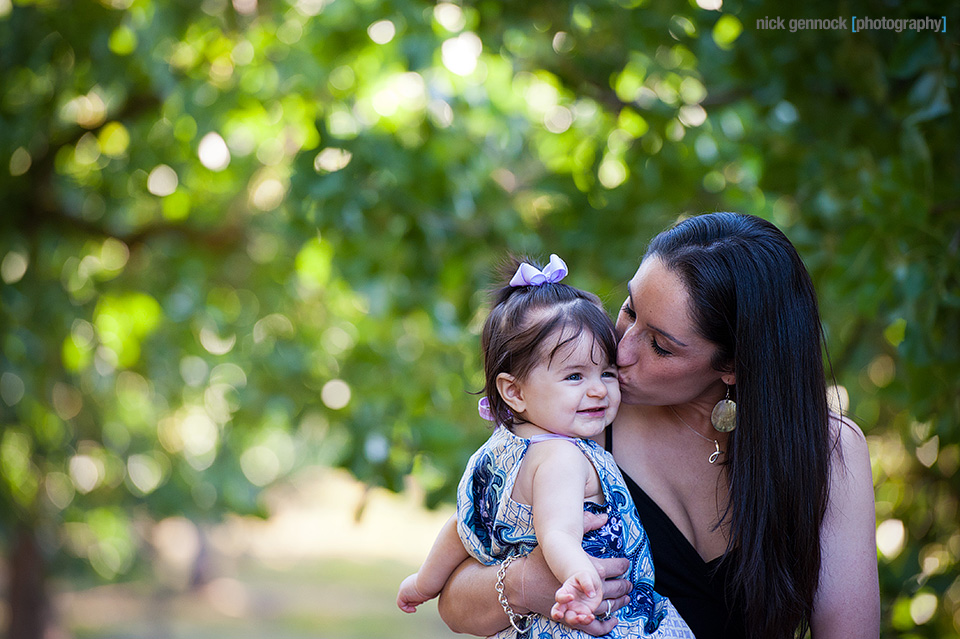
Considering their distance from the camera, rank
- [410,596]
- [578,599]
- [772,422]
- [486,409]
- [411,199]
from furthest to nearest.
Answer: [411,199] < [410,596] < [486,409] < [772,422] < [578,599]

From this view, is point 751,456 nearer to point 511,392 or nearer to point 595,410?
point 595,410

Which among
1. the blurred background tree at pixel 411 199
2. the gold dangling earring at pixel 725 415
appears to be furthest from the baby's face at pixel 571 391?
the blurred background tree at pixel 411 199

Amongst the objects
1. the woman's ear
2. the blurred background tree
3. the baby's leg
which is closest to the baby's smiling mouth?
the woman's ear

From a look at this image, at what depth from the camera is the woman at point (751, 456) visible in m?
1.45

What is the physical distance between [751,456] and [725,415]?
14 centimetres

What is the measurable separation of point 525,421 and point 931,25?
1.35 metres

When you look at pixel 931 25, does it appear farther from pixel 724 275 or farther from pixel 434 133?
pixel 434 133

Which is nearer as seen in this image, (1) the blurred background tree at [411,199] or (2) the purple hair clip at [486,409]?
(2) the purple hair clip at [486,409]

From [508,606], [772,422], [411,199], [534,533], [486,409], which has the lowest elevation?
[508,606]

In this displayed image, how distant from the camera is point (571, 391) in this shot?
4.79ft

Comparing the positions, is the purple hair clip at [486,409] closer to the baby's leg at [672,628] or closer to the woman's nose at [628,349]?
the woman's nose at [628,349]

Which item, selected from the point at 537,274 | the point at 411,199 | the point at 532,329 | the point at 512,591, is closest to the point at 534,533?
the point at 512,591

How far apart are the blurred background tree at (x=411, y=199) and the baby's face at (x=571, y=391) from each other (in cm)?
90

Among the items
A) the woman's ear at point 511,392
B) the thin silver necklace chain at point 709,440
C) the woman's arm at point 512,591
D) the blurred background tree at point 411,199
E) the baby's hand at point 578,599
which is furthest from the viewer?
the blurred background tree at point 411,199
